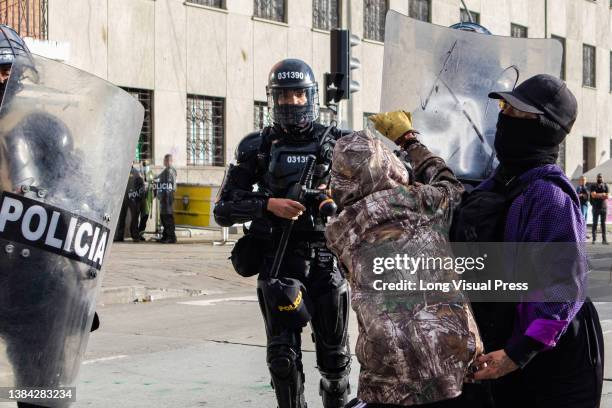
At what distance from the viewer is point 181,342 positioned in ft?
27.5

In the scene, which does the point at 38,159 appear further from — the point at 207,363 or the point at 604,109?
the point at 604,109

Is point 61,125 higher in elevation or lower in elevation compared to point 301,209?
higher

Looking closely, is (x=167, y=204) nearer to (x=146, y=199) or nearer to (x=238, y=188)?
(x=146, y=199)

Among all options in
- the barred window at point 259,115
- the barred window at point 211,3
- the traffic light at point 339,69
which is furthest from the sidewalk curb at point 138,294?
the barred window at point 259,115

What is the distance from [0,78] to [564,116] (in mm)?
1955

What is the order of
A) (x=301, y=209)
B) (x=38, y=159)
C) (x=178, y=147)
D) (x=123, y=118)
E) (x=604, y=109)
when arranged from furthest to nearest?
(x=604, y=109) < (x=178, y=147) < (x=301, y=209) < (x=123, y=118) < (x=38, y=159)

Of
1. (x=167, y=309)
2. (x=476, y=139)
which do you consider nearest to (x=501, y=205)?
(x=476, y=139)

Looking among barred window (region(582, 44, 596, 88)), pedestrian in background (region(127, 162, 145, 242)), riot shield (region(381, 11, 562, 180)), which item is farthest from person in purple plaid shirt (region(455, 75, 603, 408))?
barred window (region(582, 44, 596, 88))

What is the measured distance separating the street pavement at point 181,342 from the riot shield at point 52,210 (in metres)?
2.68

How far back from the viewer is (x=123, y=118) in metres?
3.53

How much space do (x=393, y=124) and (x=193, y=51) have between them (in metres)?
19.2

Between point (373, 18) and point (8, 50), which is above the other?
point (373, 18)

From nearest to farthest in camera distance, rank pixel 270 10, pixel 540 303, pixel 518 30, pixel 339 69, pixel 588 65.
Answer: pixel 540 303
pixel 339 69
pixel 270 10
pixel 518 30
pixel 588 65

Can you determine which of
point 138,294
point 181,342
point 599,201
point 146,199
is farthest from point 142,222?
point 181,342
